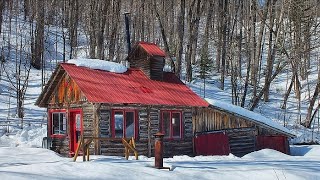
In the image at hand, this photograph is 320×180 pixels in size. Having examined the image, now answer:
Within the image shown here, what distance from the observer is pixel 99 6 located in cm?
4022

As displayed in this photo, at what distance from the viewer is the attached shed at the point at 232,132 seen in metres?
22.2

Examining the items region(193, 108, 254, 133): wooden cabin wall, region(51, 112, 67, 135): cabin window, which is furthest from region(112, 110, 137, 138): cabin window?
region(193, 108, 254, 133): wooden cabin wall

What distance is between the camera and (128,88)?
21.2m

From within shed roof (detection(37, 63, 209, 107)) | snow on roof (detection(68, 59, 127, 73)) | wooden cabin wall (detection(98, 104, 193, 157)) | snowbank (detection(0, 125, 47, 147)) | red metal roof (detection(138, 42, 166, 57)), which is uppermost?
red metal roof (detection(138, 42, 166, 57))

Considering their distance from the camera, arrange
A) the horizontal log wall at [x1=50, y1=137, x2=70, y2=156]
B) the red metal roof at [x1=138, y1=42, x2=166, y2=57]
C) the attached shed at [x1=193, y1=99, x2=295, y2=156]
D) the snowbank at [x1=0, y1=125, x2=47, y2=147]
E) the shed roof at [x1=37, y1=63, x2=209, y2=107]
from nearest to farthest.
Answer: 1. the shed roof at [x1=37, y1=63, x2=209, y2=107]
2. the horizontal log wall at [x1=50, y1=137, x2=70, y2=156]
3. the attached shed at [x1=193, y1=99, x2=295, y2=156]
4. the snowbank at [x1=0, y1=125, x2=47, y2=147]
5. the red metal roof at [x1=138, y1=42, x2=166, y2=57]

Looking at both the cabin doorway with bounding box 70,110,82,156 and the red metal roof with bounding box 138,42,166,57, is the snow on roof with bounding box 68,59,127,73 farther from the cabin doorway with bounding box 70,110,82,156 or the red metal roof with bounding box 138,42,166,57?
the cabin doorway with bounding box 70,110,82,156

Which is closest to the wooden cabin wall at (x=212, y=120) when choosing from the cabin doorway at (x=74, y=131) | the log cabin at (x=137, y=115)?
the log cabin at (x=137, y=115)

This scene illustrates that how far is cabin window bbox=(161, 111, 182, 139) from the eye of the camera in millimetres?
21436

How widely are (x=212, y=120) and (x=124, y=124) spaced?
4.91 m

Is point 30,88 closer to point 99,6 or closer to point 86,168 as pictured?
point 99,6

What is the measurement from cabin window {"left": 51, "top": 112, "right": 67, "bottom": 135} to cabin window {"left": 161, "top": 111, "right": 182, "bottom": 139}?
15.2 ft

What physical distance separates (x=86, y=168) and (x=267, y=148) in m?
13.6

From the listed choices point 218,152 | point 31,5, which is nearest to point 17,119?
point 218,152

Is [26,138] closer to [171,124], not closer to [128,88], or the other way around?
[128,88]
